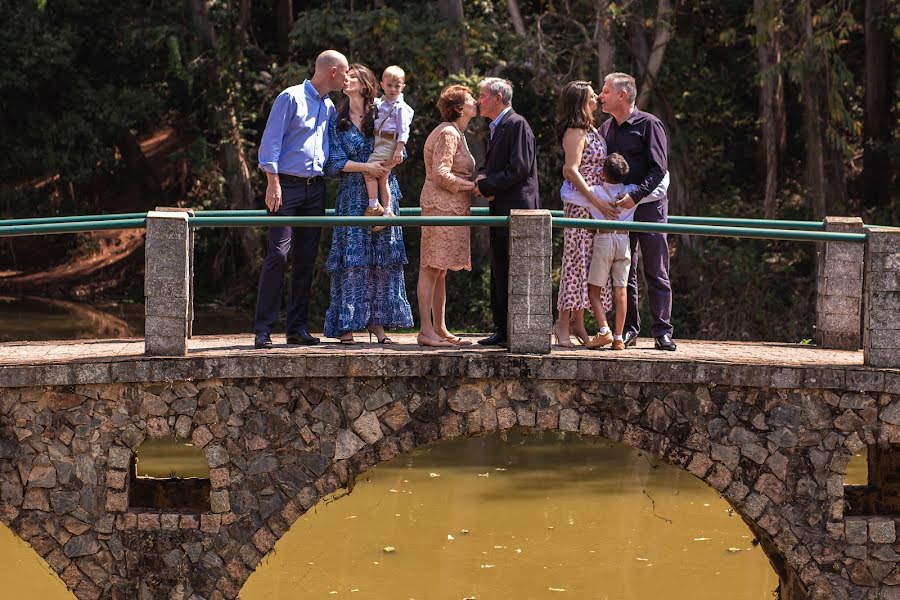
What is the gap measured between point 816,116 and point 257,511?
13.7m

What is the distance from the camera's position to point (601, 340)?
988cm

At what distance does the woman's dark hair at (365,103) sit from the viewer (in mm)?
9539

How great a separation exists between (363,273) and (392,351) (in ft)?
2.43

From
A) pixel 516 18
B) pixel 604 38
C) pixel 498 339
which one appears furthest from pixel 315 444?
pixel 516 18

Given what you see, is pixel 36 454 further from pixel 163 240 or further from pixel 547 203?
pixel 547 203

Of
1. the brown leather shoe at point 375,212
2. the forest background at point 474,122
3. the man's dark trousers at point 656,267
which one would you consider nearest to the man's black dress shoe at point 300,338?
the brown leather shoe at point 375,212

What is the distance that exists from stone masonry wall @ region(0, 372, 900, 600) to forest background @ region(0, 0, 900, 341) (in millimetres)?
11144

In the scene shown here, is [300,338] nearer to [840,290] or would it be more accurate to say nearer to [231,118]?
[840,290]

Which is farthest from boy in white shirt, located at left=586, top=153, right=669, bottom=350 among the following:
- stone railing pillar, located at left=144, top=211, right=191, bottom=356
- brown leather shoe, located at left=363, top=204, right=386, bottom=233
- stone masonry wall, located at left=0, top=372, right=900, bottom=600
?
stone railing pillar, located at left=144, top=211, right=191, bottom=356

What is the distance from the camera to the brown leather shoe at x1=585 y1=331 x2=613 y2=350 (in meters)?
9.84

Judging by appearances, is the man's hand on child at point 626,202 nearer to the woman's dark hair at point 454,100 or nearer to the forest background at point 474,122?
the woman's dark hair at point 454,100

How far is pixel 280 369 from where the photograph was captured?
9398mm

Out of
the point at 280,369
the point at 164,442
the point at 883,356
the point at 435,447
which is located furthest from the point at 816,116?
the point at 280,369

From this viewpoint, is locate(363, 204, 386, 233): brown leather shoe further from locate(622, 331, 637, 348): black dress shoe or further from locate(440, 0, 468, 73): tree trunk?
locate(440, 0, 468, 73): tree trunk
